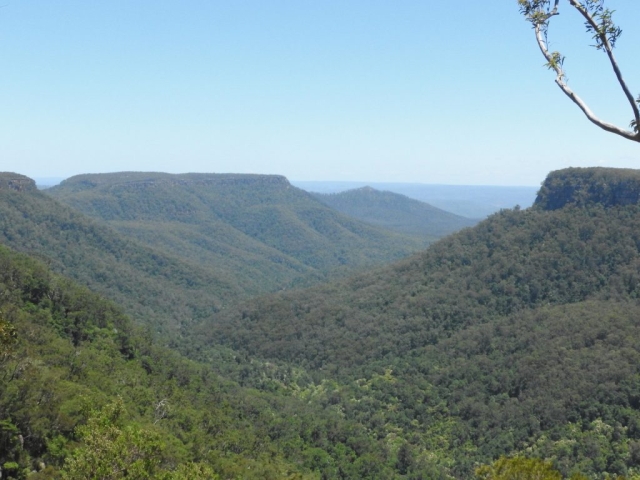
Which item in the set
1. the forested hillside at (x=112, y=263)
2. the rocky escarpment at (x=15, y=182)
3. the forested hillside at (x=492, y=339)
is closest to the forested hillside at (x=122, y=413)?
the forested hillside at (x=492, y=339)

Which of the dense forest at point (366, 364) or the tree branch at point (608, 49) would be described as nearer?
the tree branch at point (608, 49)

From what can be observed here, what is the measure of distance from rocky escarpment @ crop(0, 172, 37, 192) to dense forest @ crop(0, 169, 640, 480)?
13.1 m

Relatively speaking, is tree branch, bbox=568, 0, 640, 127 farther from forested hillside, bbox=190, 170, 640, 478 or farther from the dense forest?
forested hillside, bbox=190, 170, 640, 478

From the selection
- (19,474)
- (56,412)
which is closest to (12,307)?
(56,412)

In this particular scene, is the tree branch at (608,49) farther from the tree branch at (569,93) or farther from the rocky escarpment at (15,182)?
the rocky escarpment at (15,182)

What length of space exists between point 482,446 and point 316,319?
46710mm

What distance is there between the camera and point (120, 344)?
191 ft

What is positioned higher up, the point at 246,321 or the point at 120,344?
the point at 120,344

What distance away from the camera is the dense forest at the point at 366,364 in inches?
1169

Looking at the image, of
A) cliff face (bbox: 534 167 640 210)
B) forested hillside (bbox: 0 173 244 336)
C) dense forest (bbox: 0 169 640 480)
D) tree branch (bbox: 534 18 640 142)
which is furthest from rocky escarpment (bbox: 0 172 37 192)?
tree branch (bbox: 534 18 640 142)

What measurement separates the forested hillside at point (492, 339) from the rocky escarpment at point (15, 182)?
7006 centimetres

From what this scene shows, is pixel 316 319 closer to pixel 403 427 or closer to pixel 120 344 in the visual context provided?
pixel 403 427

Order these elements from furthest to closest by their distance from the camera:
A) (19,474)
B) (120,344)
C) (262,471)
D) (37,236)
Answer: (37,236) < (120,344) < (262,471) < (19,474)

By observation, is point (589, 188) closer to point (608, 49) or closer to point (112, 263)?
point (608, 49)
